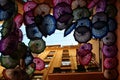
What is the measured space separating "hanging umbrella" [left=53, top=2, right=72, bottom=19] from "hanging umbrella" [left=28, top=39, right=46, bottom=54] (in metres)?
0.29

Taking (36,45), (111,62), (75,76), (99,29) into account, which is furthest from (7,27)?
(75,76)

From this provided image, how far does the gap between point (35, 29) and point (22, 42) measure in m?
0.18

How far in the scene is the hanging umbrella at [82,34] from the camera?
256 centimetres

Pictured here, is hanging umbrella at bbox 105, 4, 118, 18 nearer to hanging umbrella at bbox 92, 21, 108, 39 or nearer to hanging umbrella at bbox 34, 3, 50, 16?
hanging umbrella at bbox 92, 21, 108, 39

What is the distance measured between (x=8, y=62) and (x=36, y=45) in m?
0.31

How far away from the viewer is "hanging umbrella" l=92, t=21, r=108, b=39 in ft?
8.55

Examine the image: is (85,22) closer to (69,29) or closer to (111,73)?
(69,29)

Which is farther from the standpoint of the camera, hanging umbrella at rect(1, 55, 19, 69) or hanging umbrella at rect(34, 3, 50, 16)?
hanging umbrella at rect(34, 3, 50, 16)


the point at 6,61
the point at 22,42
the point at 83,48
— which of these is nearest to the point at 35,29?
the point at 22,42

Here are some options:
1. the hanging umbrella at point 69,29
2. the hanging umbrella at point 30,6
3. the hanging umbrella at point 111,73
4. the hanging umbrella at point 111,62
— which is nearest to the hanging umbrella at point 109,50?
the hanging umbrella at point 111,62

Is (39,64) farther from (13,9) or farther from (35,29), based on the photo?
(13,9)

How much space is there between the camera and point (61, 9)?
8.24ft

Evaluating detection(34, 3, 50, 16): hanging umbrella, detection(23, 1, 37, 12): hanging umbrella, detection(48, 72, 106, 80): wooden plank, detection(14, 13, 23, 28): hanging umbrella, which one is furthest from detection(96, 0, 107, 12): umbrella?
detection(48, 72, 106, 80): wooden plank

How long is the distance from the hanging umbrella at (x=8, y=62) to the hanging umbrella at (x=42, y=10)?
497mm
